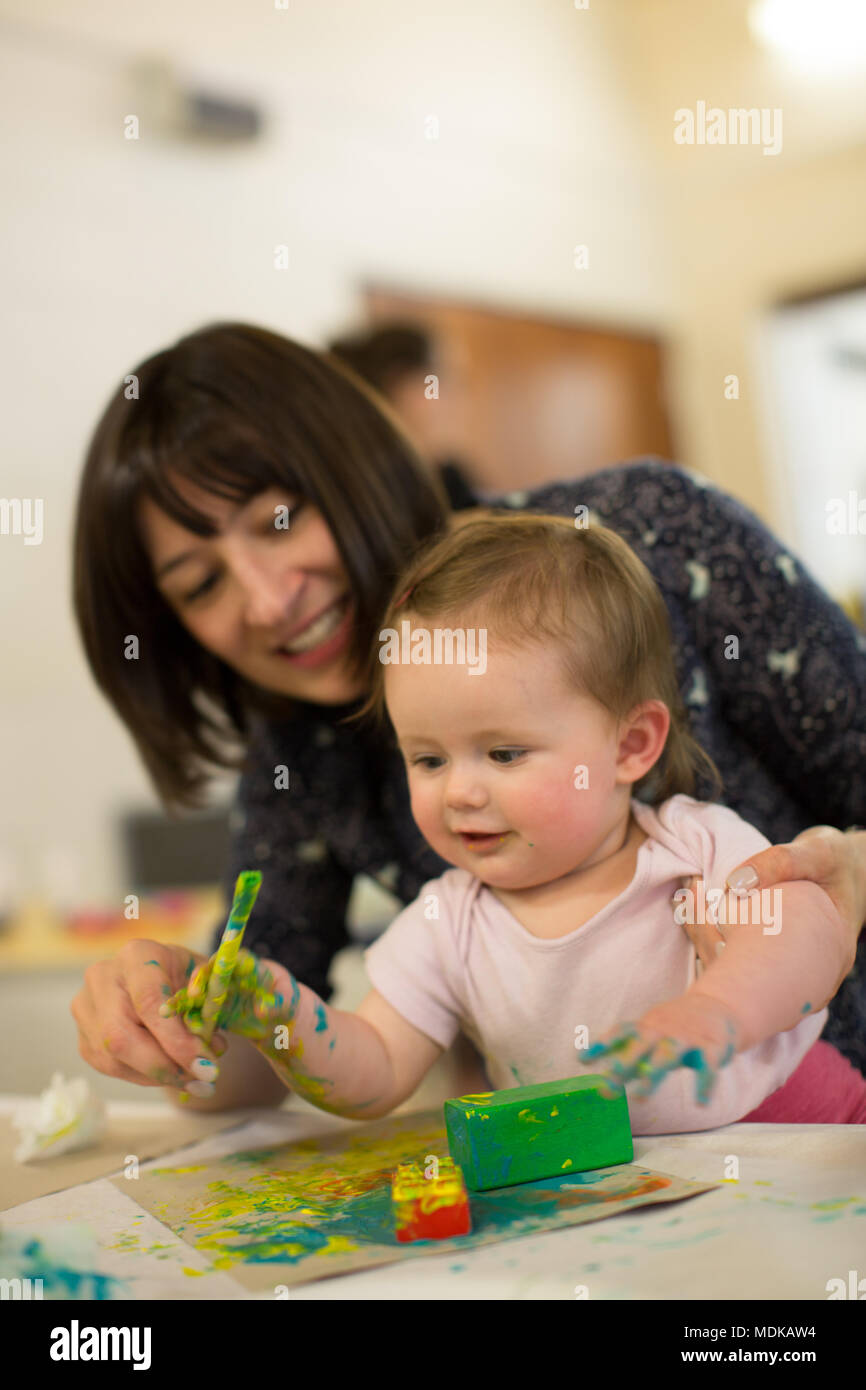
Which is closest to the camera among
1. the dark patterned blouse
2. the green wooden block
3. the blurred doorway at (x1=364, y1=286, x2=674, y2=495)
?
Answer: the green wooden block

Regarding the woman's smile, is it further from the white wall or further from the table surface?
the white wall

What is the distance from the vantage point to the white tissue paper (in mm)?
898

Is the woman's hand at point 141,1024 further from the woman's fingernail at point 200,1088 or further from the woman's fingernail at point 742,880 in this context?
the woman's fingernail at point 742,880

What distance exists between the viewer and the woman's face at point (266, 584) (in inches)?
43.4

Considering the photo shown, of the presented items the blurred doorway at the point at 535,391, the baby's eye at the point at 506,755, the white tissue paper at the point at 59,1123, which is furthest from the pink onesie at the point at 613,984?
the blurred doorway at the point at 535,391

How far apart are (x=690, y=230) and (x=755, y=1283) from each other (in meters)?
4.76

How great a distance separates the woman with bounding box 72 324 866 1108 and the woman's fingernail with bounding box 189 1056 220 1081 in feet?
0.58

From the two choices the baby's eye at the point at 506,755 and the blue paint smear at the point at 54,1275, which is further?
the baby's eye at the point at 506,755

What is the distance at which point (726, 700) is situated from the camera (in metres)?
1.10
